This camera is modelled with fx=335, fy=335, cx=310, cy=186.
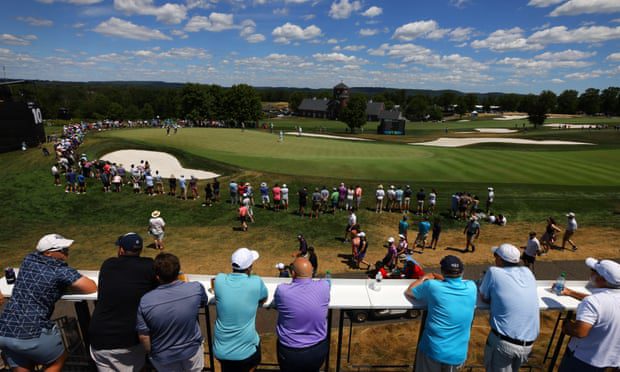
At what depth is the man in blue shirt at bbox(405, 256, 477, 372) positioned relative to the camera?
4047mm

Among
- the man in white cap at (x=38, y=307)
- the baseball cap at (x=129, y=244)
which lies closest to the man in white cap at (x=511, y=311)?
the baseball cap at (x=129, y=244)

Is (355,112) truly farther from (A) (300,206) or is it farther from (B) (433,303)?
(B) (433,303)

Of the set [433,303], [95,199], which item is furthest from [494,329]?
[95,199]

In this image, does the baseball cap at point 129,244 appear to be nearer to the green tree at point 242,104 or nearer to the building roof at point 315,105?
the green tree at point 242,104

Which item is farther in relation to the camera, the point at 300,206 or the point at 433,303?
the point at 300,206

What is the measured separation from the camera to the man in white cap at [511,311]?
13.5 feet

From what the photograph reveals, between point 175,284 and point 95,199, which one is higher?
point 175,284

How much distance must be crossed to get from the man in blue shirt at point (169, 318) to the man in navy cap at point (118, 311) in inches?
7.9

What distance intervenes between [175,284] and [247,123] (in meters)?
91.2

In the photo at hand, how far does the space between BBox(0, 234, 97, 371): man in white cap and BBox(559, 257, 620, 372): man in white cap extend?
587cm

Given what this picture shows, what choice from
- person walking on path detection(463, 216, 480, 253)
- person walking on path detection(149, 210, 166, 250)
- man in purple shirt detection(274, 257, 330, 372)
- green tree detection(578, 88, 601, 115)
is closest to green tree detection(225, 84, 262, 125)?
person walking on path detection(149, 210, 166, 250)

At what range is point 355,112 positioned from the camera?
283ft

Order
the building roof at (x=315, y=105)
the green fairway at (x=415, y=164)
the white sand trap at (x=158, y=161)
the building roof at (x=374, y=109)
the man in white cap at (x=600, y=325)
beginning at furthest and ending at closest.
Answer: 1. the building roof at (x=315, y=105)
2. the building roof at (x=374, y=109)
3. the white sand trap at (x=158, y=161)
4. the green fairway at (x=415, y=164)
5. the man in white cap at (x=600, y=325)

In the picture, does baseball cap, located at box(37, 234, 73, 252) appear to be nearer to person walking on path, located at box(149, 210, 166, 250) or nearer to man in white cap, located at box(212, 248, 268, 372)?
man in white cap, located at box(212, 248, 268, 372)
